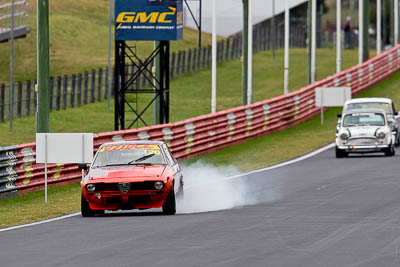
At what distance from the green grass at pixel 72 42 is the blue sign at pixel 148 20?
34464 millimetres

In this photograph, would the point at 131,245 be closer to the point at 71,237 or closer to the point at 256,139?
the point at 71,237

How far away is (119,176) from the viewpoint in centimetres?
1853

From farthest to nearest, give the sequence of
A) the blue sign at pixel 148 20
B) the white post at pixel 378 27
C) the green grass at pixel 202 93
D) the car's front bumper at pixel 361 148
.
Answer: the white post at pixel 378 27 → the green grass at pixel 202 93 → the blue sign at pixel 148 20 → the car's front bumper at pixel 361 148

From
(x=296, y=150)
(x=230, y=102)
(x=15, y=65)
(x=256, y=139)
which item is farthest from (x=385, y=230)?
(x=15, y=65)

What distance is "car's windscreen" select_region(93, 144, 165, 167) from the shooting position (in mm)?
19453

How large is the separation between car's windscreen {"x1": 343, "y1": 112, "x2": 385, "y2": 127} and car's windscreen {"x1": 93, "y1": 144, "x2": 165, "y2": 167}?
13.4 metres

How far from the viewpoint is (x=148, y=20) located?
121 feet

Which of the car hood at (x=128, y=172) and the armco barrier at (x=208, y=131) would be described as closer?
the car hood at (x=128, y=172)

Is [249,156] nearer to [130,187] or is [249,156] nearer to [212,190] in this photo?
[212,190]

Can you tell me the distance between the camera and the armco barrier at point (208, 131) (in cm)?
2417

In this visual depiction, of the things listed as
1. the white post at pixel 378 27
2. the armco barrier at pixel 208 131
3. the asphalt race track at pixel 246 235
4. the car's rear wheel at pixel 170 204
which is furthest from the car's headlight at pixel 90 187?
the white post at pixel 378 27

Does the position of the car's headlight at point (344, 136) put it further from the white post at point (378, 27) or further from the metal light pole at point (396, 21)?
the metal light pole at point (396, 21)

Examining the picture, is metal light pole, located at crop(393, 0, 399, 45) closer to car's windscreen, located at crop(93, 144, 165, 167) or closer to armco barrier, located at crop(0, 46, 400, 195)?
armco barrier, located at crop(0, 46, 400, 195)

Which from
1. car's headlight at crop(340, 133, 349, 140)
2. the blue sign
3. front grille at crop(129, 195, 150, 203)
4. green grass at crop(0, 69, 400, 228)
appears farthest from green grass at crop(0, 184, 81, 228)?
the blue sign
